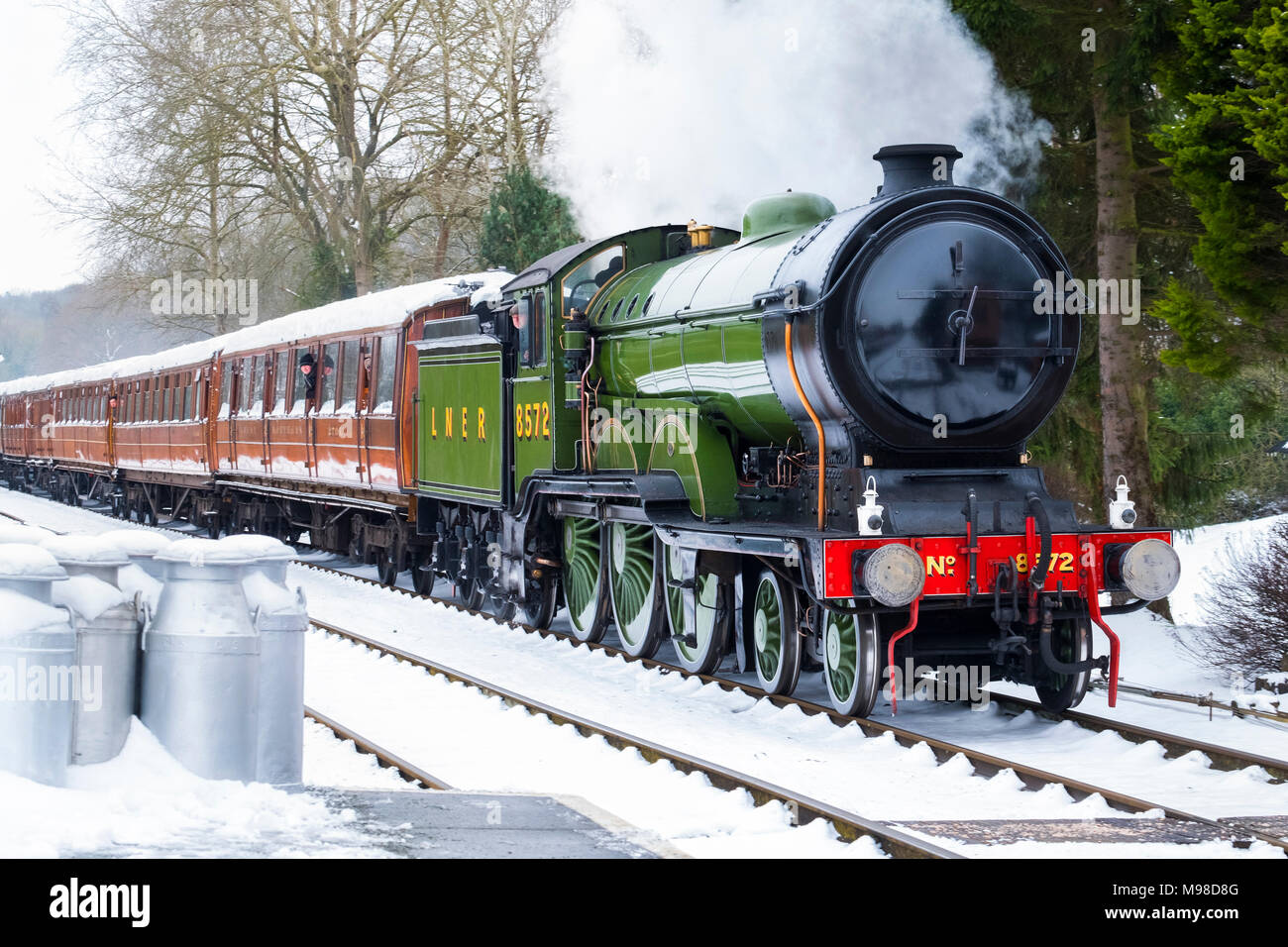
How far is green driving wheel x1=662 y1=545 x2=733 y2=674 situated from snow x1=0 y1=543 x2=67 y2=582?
5.10 meters

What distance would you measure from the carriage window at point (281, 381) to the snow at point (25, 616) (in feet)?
50.0

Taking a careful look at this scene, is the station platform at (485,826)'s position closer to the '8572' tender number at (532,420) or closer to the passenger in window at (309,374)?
the '8572' tender number at (532,420)

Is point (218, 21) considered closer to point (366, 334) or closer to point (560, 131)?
point (560, 131)

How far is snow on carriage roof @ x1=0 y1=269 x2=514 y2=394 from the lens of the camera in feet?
49.2

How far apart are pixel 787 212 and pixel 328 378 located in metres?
9.96

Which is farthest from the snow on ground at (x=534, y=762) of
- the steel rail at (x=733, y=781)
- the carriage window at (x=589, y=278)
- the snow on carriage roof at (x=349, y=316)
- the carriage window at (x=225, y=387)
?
the carriage window at (x=225, y=387)

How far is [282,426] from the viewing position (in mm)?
19703

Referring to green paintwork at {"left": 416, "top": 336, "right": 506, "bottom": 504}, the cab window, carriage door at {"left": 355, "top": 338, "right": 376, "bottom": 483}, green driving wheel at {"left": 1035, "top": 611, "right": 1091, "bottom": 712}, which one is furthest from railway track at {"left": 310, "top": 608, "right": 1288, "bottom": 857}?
carriage door at {"left": 355, "top": 338, "right": 376, "bottom": 483}

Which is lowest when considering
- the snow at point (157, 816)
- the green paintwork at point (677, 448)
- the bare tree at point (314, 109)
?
the snow at point (157, 816)

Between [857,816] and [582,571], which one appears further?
[582,571]

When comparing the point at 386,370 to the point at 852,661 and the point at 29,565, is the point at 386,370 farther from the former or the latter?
the point at 29,565

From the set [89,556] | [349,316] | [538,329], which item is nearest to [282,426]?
[349,316]

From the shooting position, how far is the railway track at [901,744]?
18.2 ft
